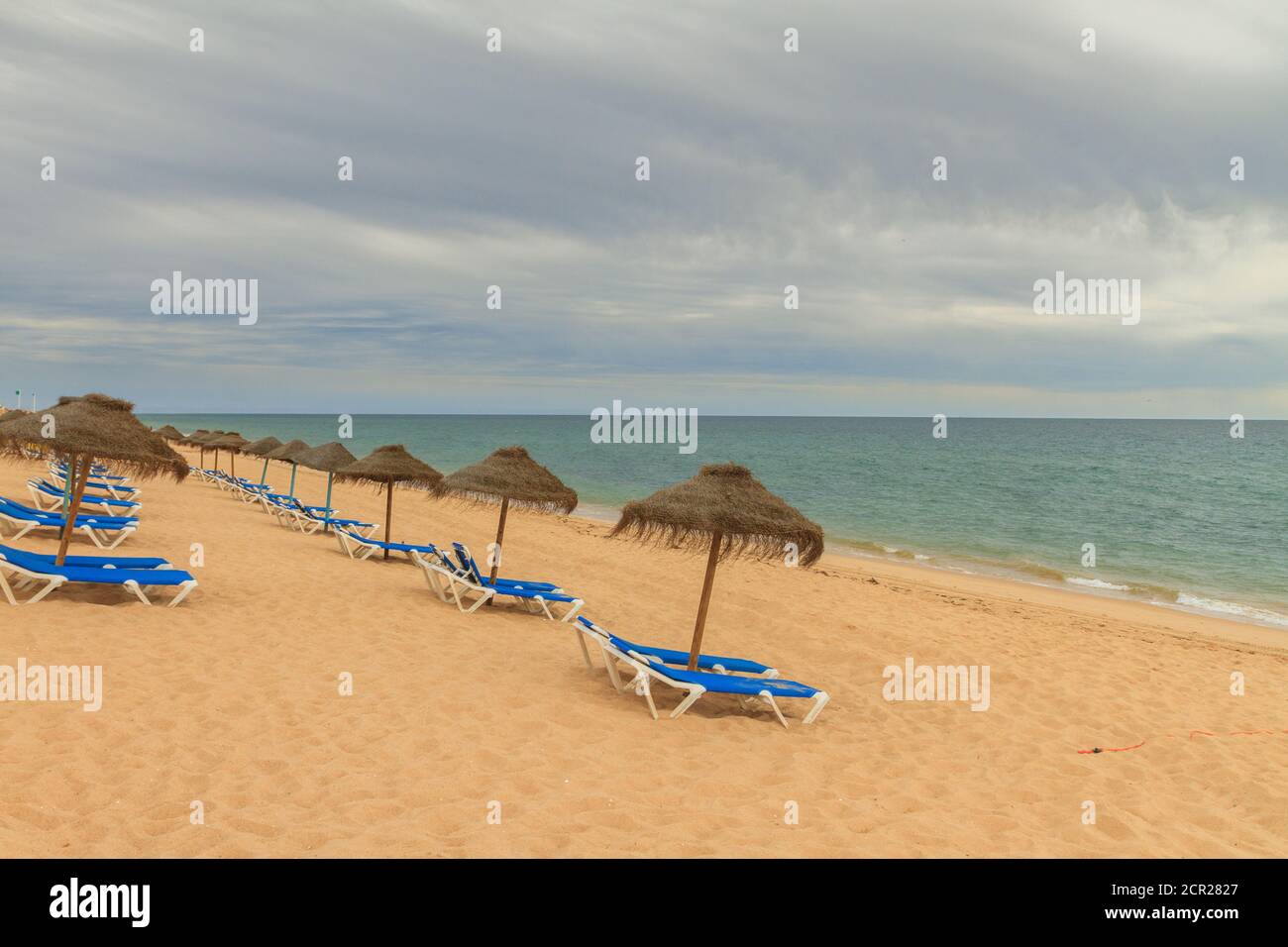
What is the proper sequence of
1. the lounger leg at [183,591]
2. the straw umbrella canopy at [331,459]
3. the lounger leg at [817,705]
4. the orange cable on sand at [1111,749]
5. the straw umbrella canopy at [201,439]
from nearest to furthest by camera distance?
the orange cable on sand at [1111,749] < the lounger leg at [817,705] < the lounger leg at [183,591] < the straw umbrella canopy at [331,459] < the straw umbrella canopy at [201,439]

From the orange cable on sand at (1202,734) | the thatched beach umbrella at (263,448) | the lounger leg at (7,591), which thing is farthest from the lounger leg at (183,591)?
the thatched beach umbrella at (263,448)

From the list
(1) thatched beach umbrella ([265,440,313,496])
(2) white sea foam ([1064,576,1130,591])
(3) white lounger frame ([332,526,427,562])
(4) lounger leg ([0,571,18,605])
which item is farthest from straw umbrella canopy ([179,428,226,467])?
(2) white sea foam ([1064,576,1130,591])

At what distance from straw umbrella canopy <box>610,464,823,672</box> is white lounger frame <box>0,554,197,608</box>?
513 cm

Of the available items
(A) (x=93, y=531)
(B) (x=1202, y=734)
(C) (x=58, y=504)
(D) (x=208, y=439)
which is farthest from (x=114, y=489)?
(B) (x=1202, y=734)

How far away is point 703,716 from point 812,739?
36.4 inches

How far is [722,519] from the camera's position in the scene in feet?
20.8

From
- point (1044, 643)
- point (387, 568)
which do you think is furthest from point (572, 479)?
point (1044, 643)

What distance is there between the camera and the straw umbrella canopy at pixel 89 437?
8055mm

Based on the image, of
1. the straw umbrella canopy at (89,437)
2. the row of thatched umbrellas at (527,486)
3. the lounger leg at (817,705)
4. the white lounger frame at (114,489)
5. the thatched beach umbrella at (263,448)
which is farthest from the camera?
the thatched beach umbrella at (263,448)

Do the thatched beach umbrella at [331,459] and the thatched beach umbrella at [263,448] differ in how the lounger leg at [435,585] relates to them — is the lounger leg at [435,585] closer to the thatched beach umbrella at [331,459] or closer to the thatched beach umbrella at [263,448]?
the thatched beach umbrella at [331,459]

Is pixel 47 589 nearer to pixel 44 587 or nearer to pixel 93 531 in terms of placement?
pixel 44 587
